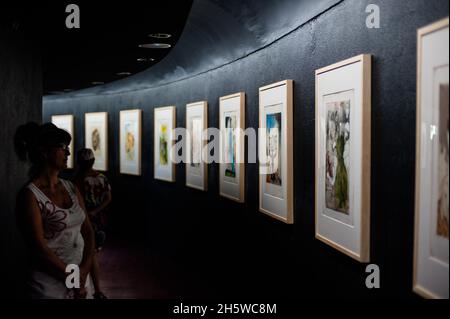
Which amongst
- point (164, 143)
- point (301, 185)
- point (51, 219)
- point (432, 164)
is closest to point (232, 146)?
point (301, 185)

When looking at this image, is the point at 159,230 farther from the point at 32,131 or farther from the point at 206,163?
the point at 32,131

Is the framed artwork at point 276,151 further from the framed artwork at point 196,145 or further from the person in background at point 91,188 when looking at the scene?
the framed artwork at point 196,145

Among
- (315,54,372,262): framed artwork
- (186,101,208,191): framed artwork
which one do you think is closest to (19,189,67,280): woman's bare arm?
(315,54,372,262): framed artwork

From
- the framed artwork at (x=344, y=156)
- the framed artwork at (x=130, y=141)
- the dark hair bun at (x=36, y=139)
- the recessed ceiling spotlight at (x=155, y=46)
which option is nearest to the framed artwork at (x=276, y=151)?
the framed artwork at (x=344, y=156)

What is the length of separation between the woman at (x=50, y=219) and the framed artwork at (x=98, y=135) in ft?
33.2

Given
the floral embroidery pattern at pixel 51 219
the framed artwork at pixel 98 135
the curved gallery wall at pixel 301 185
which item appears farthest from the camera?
the framed artwork at pixel 98 135

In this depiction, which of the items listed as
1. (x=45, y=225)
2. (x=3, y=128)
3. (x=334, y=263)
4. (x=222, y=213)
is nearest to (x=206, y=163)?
→ (x=222, y=213)

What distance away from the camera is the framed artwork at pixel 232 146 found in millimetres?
7375

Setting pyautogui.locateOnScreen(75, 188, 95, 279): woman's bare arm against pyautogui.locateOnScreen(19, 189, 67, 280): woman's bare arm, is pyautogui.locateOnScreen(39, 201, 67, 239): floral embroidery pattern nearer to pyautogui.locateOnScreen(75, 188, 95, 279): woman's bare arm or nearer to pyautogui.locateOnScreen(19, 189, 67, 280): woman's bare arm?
pyautogui.locateOnScreen(19, 189, 67, 280): woman's bare arm

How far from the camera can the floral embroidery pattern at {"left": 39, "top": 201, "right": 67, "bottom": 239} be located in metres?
3.88

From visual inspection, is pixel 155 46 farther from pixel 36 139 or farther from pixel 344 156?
pixel 344 156

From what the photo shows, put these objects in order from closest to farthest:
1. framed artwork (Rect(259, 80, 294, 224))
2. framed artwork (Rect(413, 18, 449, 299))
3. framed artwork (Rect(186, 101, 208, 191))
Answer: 1. framed artwork (Rect(413, 18, 449, 299))
2. framed artwork (Rect(259, 80, 294, 224))
3. framed artwork (Rect(186, 101, 208, 191))

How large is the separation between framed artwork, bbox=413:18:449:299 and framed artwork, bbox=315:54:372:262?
794 mm
